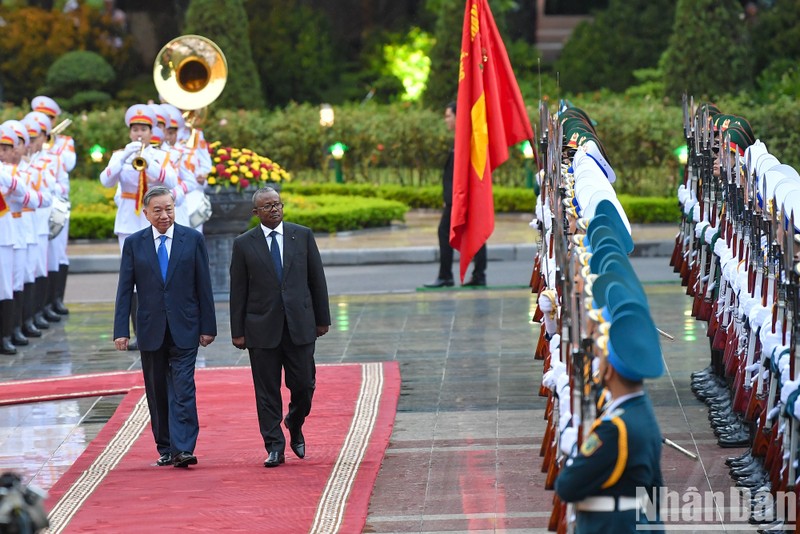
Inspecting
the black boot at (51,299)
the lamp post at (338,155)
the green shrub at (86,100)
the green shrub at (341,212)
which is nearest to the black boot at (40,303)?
the black boot at (51,299)

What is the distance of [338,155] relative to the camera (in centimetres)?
2511

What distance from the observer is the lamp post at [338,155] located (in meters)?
24.9

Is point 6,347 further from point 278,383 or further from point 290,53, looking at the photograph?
point 290,53

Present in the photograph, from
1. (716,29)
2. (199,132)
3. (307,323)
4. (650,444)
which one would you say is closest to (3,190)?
(199,132)

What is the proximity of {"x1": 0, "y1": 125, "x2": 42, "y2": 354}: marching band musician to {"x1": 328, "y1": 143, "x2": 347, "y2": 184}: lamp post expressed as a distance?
1141 centimetres

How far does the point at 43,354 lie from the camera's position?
1356 cm

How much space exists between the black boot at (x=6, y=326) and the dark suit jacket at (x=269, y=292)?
4825mm

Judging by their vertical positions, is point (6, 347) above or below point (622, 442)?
below

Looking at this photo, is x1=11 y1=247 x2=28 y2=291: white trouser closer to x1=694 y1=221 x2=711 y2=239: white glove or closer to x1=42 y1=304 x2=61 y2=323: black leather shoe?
x1=42 y1=304 x2=61 y2=323: black leather shoe

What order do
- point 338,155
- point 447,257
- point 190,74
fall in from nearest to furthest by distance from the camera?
point 190,74 → point 447,257 → point 338,155

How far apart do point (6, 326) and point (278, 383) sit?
5162 mm

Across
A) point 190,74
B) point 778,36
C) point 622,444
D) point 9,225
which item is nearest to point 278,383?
point 622,444

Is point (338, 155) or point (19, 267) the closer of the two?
point (19, 267)

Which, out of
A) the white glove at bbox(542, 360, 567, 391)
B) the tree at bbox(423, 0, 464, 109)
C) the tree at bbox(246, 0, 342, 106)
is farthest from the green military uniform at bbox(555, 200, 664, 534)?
the tree at bbox(246, 0, 342, 106)
